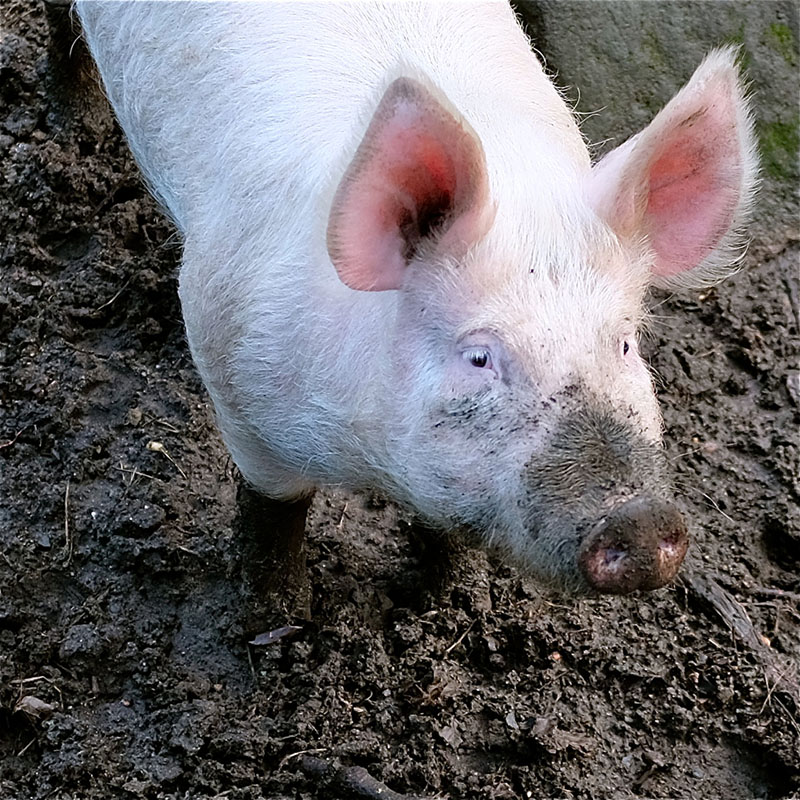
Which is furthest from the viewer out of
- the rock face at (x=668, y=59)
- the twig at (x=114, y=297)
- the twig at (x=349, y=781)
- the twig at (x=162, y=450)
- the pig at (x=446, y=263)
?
the rock face at (x=668, y=59)

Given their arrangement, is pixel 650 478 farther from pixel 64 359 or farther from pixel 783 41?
pixel 783 41

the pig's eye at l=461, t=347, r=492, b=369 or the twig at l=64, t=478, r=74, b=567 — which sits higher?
the pig's eye at l=461, t=347, r=492, b=369

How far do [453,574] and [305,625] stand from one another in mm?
453

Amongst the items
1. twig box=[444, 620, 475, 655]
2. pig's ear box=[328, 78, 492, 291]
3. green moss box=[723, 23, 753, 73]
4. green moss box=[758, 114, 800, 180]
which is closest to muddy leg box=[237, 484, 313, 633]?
twig box=[444, 620, 475, 655]

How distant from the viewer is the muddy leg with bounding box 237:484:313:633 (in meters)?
2.96

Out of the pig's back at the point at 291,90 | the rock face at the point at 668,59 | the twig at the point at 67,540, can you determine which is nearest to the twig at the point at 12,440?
the twig at the point at 67,540

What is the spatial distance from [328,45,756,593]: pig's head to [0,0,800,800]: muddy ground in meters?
1.03

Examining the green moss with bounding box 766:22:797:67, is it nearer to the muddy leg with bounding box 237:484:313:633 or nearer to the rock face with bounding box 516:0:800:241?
the rock face with bounding box 516:0:800:241

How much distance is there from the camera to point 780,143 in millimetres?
4152

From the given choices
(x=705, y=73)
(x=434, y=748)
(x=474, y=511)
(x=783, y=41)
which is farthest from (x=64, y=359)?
(x=783, y=41)

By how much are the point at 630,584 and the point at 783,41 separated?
126 inches

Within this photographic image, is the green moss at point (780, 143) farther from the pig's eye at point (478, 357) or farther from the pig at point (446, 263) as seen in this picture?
the pig's eye at point (478, 357)

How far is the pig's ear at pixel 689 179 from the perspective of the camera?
1.98 meters

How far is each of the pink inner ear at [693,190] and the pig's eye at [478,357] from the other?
498 millimetres
